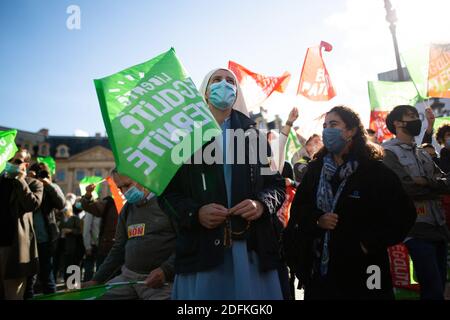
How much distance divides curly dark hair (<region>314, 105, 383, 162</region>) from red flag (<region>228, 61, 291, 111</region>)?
142 inches

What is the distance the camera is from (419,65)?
5996mm

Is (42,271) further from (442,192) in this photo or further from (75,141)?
(75,141)

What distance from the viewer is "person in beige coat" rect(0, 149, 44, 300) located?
484 centimetres

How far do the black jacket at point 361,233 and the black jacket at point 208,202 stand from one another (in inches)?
18.0

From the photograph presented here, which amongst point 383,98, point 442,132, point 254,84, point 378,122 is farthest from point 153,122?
point 383,98

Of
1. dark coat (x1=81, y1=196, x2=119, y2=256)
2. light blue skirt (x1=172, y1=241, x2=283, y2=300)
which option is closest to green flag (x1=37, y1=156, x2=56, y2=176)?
dark coat (x1=81, y1=196, x2=119, y2=256)

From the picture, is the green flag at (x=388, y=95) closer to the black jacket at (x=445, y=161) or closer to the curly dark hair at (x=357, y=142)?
the black jacket at (x=445, y=161)

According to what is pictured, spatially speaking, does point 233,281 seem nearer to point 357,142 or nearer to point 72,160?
point 357,142

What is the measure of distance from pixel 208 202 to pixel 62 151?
67.5 m

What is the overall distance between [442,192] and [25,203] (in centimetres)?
499

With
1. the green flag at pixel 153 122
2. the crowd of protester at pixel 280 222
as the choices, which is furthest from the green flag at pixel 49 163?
the green flag at pixel 153 122

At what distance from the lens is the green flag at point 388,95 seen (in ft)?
22.9

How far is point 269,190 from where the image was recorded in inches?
102
